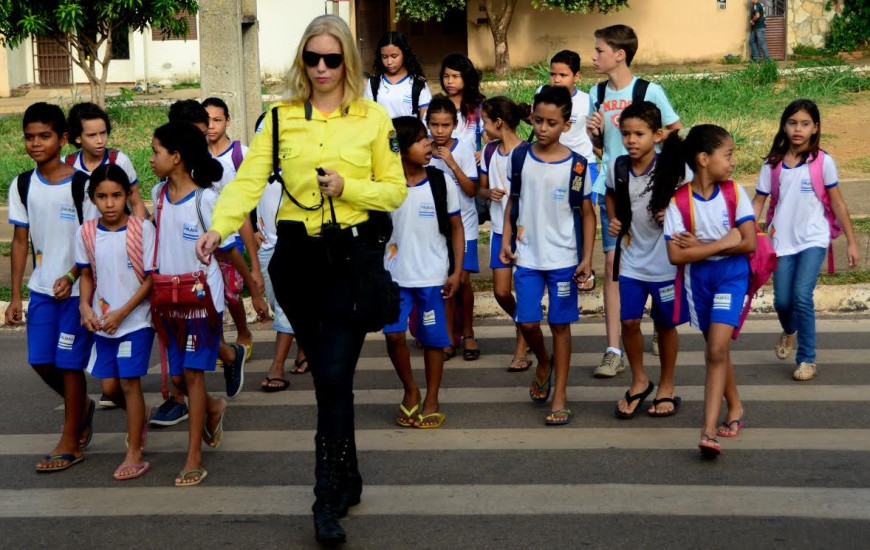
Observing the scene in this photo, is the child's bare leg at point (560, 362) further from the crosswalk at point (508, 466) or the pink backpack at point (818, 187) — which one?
the pink backpack at point (818, 187)

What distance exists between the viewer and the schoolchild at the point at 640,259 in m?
6.46

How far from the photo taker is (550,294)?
672 centimetres

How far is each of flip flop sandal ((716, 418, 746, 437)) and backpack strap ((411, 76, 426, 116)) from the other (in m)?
3.67

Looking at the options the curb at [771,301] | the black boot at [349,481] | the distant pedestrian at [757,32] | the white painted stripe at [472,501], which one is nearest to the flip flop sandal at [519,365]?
the curb at [771,301]

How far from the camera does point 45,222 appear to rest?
6.16 meters

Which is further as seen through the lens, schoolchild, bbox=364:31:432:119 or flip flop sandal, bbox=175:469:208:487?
schoolchild, bbox=364:31:432:119

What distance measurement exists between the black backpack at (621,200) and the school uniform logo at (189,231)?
2.29 meters

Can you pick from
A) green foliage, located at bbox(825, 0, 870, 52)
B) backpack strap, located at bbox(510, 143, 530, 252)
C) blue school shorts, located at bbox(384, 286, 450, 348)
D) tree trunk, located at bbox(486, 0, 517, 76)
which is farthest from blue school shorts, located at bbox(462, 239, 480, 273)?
green foliage, located at bbox(825, 0, 870, 52)

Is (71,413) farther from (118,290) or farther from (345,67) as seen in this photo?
(345,67)

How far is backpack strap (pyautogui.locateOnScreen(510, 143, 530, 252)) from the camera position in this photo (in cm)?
677

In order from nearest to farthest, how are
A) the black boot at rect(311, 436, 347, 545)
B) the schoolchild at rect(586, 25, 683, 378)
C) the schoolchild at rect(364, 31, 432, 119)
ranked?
1. the black boot at rect(311, 436, 347, 545)
2. the schoolchild at rect(586, 25, 683, 378)
3. the schoolchild at rect(364, 31, 432, 119)

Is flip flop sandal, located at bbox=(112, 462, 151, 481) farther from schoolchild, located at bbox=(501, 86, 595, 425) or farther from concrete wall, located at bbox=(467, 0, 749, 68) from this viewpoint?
concrete wall, located at bbox=(467, 0, 749, 68)

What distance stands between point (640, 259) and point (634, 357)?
560 mm

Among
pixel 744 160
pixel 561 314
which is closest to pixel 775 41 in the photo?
pixel 744 160
